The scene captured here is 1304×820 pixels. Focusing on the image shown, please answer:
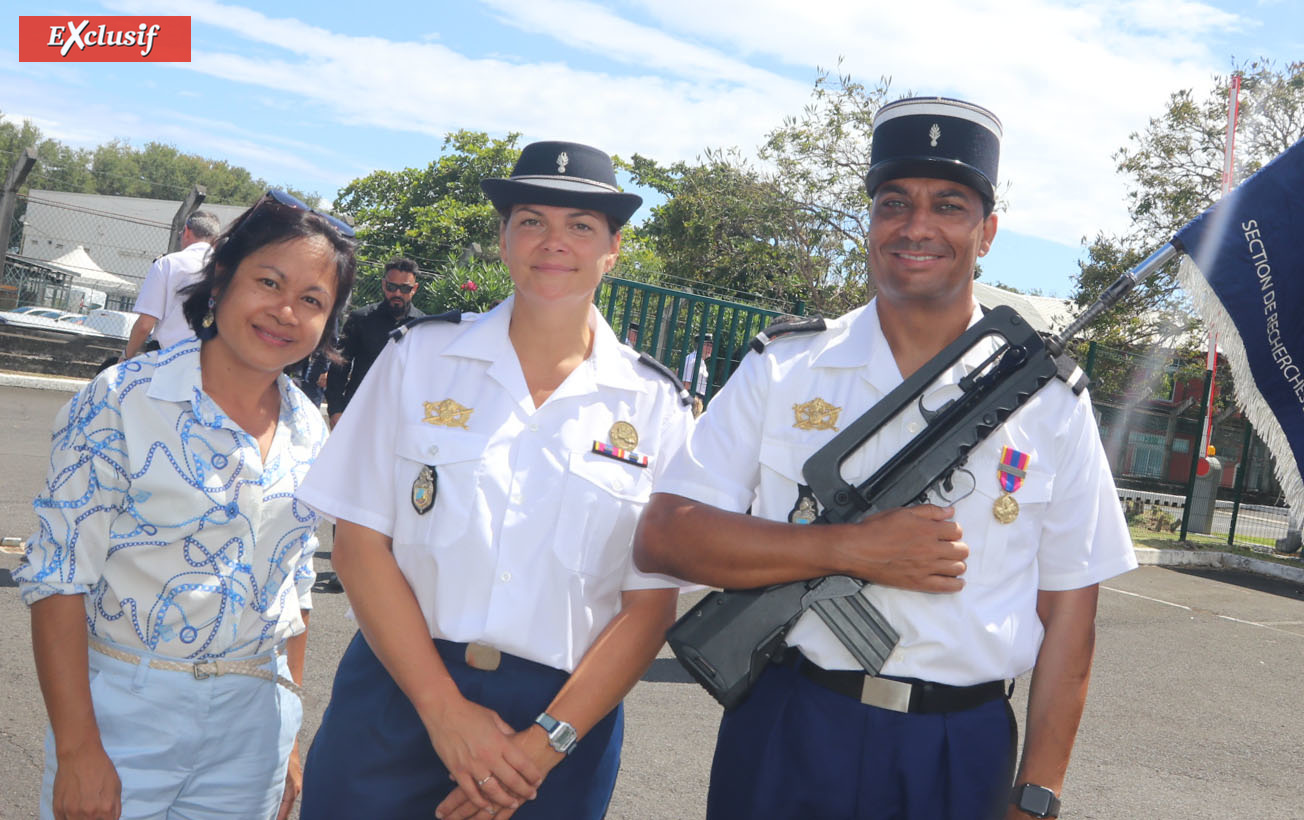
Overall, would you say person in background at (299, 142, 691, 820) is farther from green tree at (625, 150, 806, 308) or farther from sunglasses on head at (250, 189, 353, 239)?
green tree at (625, 150, 806, 308)

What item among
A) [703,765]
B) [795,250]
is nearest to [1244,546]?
[795,250]

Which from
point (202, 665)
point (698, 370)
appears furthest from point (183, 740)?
point (698, 370)

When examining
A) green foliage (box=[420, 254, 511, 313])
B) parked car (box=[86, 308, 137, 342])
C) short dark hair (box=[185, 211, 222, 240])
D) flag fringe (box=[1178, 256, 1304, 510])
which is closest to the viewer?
flag fringe (box=[1178, 256, 1304, 510])

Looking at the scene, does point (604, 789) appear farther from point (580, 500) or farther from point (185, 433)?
point (185, 433)

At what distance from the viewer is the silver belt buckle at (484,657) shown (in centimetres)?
221

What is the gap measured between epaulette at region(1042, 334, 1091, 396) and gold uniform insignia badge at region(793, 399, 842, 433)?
0.46 meters

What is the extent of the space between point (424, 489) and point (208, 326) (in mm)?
646

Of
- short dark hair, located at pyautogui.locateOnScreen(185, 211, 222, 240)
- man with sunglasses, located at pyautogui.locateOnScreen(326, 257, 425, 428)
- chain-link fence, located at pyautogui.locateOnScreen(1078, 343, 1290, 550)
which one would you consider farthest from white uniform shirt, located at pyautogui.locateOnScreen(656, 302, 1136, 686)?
chain-link fence, located at pyautogui.locateOnScreen(1078, 343, 1290, 550)

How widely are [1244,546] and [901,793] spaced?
51.1 ft

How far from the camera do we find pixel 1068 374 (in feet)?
7.43

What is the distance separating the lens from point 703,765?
4.48 meters

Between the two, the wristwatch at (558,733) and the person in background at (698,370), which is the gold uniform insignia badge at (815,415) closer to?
the wristwatch at (558,733)

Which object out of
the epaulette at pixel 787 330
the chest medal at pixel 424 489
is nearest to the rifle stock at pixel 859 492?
the epaulette at pixel 787 330

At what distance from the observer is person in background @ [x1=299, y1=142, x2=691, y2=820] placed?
2178 mm
